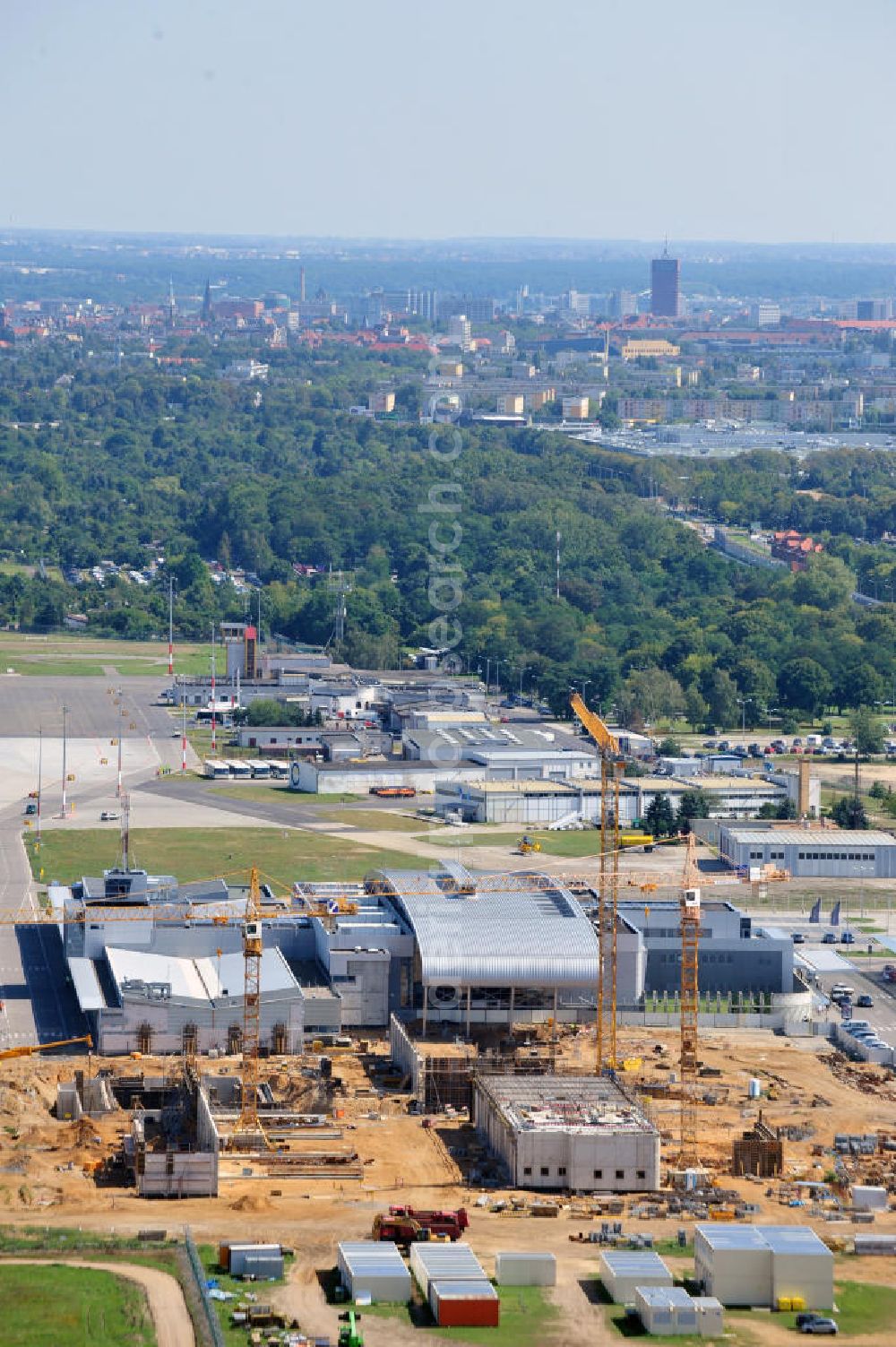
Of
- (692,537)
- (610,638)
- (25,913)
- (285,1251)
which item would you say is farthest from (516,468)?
(285,1251)

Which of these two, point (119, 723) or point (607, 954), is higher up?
point (607, 954)

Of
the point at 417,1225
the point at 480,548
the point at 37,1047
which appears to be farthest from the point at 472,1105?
the point at 480,548

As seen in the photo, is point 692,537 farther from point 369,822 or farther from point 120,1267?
point 120,1267

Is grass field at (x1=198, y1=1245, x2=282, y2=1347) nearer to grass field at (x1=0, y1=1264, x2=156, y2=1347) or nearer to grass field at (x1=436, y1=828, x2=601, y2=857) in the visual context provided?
grass field at (x1=0, y1=1264, x2=156, y2=1347)


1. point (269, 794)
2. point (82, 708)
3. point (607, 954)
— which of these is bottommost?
point (82, 708)

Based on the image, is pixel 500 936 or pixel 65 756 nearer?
pixel 500 936

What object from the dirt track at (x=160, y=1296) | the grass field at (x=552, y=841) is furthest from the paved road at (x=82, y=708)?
the dirt track at (x=160, y=1296)

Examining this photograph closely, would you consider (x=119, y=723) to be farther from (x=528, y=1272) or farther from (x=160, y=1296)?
(x=160, y=1296)

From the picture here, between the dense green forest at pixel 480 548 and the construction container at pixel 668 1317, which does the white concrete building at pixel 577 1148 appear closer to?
the construction container at pixel 668 1317
